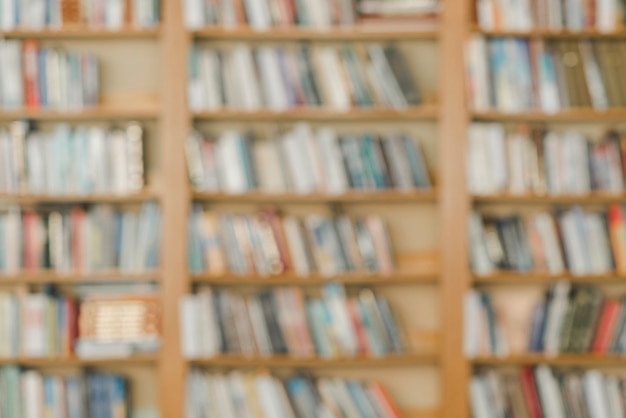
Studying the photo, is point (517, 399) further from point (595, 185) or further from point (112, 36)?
point (112, 36)

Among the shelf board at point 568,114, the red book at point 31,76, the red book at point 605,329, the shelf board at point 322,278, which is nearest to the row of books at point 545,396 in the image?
the red book at point 605,329

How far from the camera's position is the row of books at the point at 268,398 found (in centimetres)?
397

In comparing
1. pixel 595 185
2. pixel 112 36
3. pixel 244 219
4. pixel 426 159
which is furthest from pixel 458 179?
pixel 112 36

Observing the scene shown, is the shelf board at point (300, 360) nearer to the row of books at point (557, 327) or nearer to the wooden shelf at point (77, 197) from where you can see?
the row of books at point (557, 327)

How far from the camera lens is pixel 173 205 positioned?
13.0ft

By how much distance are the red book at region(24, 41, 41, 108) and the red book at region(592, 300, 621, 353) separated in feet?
7.44

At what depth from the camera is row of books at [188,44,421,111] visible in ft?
13.1

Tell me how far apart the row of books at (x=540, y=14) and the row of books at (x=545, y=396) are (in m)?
1.30

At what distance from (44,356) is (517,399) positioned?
1.77m

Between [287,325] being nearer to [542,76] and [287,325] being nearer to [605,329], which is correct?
[605,329]

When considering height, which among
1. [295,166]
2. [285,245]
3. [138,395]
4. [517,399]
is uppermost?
[295,166]

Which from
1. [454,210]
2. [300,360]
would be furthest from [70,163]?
[454,210]

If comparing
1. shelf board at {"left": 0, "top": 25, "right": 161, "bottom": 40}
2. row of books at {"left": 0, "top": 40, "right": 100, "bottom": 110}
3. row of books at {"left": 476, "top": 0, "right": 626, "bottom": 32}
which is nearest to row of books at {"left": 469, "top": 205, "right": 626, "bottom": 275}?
row of books at {"left": 476, "top": 0, "right": 626, "bottom": 32}

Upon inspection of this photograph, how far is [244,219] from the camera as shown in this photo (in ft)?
13.1
